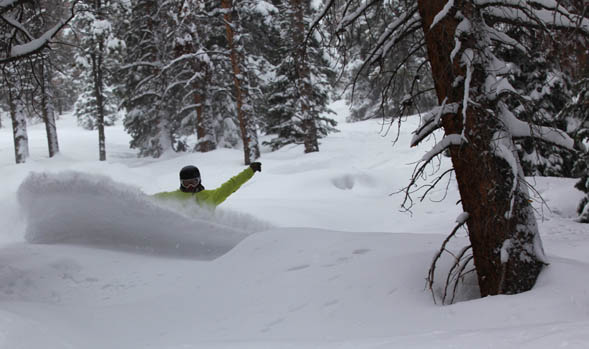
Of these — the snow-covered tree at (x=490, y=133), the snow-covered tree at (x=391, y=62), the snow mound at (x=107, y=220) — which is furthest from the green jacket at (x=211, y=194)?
the snow-covered tree at (x=490, y=133)

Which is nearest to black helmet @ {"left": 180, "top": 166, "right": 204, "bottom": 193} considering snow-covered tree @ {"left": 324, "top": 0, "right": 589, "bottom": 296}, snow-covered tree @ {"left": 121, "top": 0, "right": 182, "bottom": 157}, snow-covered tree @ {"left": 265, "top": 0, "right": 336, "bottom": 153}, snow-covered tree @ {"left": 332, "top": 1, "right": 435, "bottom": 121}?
snow-covered tree @ {"left": 332, "top": 1, "right": 435, "bottom": 121}

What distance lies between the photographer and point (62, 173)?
272 inches

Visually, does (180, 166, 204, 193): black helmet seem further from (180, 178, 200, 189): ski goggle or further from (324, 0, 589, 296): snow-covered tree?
(324, 0, 589, 296): snow-covered tree

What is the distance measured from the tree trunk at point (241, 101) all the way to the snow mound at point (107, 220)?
350 inches

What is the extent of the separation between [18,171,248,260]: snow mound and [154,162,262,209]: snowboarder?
0.96 feet

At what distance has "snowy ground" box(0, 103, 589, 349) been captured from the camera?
2.97 meters

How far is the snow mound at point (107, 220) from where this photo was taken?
6.91m

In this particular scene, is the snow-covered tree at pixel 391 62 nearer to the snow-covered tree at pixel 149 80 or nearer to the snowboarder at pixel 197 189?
the snowboarder at pixel 197 189

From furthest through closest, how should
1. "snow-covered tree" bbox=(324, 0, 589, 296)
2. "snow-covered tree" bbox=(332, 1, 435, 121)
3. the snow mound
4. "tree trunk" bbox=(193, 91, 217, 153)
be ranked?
"tree trunk" bbox=(193, 91, 217, 153)
the snow mound
"snow-covered tree" bbox=(332, 1, 435, 121)
"snow-covered tree" bbox=(324, 0, 589, 296)

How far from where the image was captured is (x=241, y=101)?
16.1 metres

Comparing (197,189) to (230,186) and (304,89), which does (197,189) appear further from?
(304,89)

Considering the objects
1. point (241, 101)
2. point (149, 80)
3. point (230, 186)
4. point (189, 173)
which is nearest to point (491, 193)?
point (230, 186)

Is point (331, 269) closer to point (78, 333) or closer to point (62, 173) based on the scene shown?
point (78, 333)

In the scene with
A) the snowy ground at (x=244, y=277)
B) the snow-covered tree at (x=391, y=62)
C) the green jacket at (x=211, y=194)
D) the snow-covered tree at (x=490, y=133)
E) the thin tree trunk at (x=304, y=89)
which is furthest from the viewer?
the thin tree trunk at (x=304, y=89)
